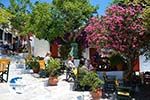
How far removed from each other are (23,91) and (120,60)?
19.5 ft

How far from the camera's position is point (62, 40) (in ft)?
94.6

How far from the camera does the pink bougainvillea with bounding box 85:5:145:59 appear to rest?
50.6ft

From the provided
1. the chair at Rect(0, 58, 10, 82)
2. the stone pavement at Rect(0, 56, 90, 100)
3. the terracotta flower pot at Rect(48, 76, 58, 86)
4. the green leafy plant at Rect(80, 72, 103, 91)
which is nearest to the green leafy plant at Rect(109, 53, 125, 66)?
the stone pavement at Rect(0, 56, 90, 100)

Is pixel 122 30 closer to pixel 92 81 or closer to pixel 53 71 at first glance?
pixel 92 81

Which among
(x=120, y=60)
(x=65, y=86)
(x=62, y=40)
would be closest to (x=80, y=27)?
(x=62, y=40)

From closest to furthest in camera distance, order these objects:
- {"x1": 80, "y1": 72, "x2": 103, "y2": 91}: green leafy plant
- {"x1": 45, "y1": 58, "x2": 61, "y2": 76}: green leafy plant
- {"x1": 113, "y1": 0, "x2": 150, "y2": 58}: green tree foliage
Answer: {"x1": 113, "y1": 0, "x2": 150, "y2": 58}: green tree foliage < {"x1": 80, "y1": 72, "x2": 103, "y2": 91}: green leafy plant < {"x1": 45, "y1": 58, "x2": 61, "y2": 76}: green leafy plant

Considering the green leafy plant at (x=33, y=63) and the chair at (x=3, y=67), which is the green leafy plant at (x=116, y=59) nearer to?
the green leafy plant at (x=33, y=63)

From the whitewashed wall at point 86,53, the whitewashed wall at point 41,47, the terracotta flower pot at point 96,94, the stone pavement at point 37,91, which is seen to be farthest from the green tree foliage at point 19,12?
the terracotta flower pot at point 96,94

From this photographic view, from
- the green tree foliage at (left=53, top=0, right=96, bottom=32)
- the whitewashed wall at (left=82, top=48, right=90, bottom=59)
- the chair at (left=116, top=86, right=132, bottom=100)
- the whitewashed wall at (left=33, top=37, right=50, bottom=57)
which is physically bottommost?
the chair at (left=116, top=86, right=132, bottom=100)

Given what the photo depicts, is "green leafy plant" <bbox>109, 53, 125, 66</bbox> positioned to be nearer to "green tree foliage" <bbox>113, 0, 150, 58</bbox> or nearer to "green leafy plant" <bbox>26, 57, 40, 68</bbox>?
"green tree foliage" <bbox>113, 0, 150, 58</bbox>

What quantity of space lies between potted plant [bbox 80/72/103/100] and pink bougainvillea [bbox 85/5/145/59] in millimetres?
1583

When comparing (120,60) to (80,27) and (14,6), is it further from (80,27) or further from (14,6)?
(14,6)

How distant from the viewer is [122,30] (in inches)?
615

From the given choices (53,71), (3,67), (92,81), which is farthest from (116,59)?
(3,67)
